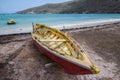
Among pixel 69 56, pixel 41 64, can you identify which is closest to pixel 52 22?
pixel 41 64

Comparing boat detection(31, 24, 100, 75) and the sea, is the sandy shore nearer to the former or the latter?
boat detection(31, 24, 100, 75)

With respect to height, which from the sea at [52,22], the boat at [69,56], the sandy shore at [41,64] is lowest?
the sea at [52,22]

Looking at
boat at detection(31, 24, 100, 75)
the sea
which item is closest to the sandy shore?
boat at detection(31, 24, 100, 75)

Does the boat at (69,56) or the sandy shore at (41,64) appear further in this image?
the sandy shore at (41,64)

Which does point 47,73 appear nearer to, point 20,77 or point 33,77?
point 33,77

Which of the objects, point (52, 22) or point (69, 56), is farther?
point (52, 22)

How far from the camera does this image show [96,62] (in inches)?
487

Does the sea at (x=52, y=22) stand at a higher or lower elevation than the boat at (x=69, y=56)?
lower

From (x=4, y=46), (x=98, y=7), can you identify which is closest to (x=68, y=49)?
(x=4, y=46)

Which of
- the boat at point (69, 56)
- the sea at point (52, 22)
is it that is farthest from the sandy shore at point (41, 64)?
the sea at point (52, 22)

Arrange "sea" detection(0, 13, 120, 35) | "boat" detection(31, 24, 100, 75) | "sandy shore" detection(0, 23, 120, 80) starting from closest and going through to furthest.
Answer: "boat" detection(31, 24, 100, 75)
"sandy shore" detection(0, 23, 120, 80)
"sea" detection(0, 13, 120, 35)

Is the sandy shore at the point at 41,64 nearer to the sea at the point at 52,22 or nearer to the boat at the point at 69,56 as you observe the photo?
the boat at the point at 69,56

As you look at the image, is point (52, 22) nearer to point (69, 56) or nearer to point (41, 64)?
point (41, 64)

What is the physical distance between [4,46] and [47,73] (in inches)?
305
